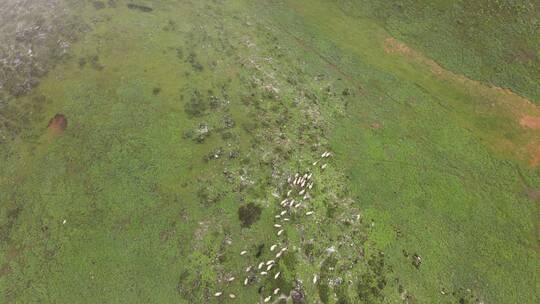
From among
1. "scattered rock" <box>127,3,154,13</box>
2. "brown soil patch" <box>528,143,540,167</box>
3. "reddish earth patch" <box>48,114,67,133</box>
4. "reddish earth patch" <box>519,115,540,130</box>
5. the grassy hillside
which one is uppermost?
the grassy hillside

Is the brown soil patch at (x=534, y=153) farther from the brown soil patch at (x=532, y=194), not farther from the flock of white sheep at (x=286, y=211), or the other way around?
the flock of white sheep at (x=286, y=211)

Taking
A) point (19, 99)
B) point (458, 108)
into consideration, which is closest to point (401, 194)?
point (458, 108)

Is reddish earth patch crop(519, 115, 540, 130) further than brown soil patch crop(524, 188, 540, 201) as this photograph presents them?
Yes

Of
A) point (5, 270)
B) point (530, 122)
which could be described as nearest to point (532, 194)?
point (530, 122)

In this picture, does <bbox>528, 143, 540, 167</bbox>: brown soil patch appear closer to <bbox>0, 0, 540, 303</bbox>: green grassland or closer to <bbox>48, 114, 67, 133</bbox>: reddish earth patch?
<bbox>0, 0, 540, 303</bbox>: green grassland

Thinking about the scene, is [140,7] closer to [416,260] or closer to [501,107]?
[416,260]

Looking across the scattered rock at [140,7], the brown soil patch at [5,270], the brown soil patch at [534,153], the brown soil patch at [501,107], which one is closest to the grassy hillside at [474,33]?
the brown soil patch at [501,107]

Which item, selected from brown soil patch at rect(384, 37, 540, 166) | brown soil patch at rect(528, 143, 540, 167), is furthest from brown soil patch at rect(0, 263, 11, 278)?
brown soil patch at rect(528, 143, 540, 167)
